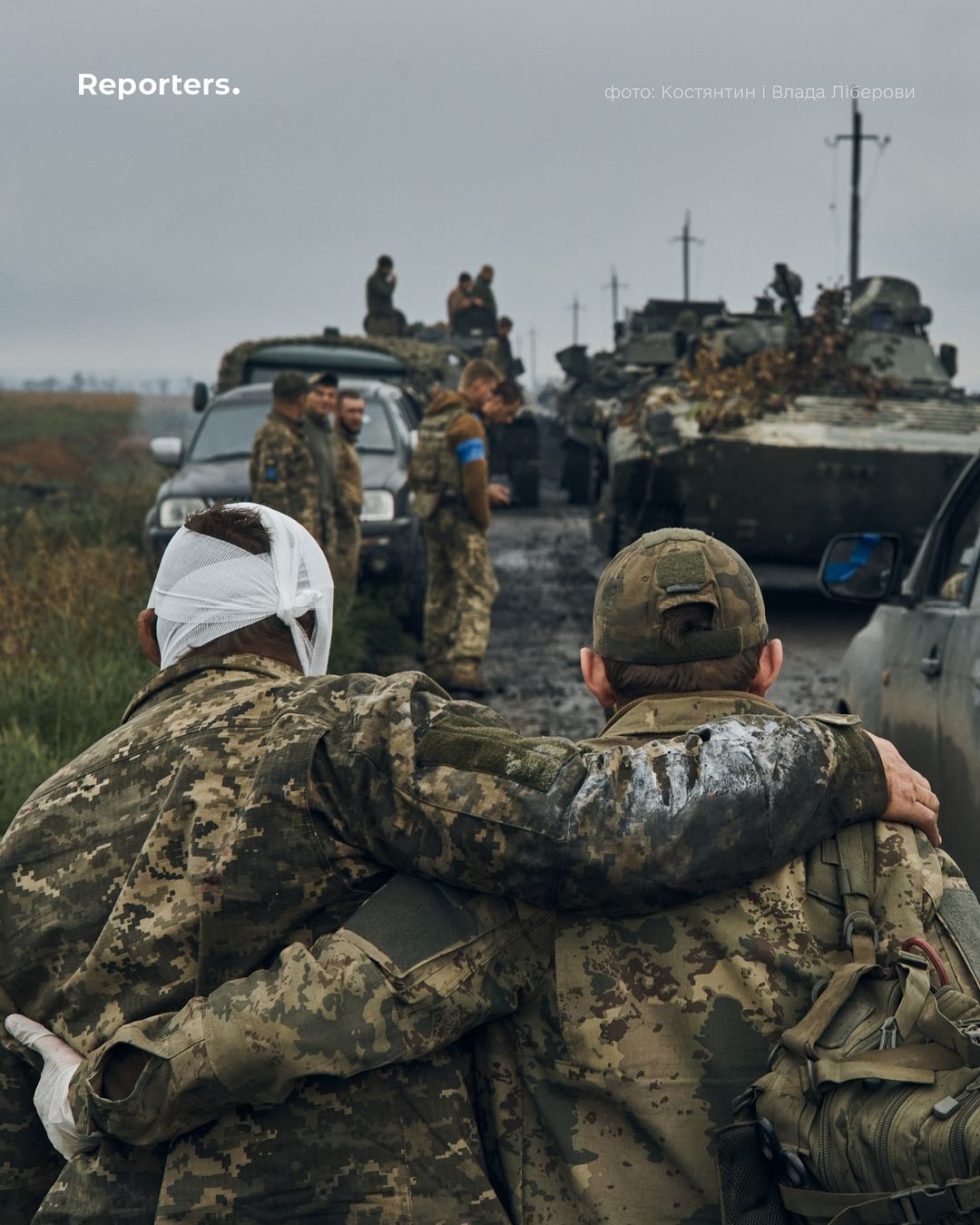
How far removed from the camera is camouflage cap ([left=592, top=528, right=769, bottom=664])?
88.3 inches

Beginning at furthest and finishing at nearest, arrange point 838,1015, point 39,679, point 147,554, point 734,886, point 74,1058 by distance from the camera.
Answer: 1. point 147,554
2. point 39,679
3. point 74,1058
4. point 734,886
5. point 838,1015

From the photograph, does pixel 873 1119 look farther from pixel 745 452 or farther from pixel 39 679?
pixel 745 452

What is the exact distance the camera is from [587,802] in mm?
2014

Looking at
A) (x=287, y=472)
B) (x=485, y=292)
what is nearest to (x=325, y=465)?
(x=287, y=472)

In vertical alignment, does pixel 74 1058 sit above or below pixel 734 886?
below

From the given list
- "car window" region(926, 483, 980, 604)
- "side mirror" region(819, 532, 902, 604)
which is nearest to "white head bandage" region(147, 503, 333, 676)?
"side mirror" region(819, 532, 902, 604)

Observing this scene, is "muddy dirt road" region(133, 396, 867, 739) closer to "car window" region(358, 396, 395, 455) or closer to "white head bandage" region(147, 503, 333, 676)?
"car window" region(358, 396, 395, 455)

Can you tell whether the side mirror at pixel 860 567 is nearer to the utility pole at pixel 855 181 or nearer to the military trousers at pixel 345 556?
the military trousers at pixel 345 556

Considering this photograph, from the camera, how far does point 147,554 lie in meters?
10.3

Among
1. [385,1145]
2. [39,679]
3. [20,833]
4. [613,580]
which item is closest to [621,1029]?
[385,1145]

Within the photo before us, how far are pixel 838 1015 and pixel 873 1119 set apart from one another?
17 cm

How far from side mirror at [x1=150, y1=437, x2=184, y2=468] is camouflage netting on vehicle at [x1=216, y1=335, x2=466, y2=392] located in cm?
445

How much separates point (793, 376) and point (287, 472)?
5.26 meters

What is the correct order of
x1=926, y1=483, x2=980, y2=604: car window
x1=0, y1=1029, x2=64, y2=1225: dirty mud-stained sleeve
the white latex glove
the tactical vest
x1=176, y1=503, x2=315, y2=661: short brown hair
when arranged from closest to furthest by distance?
the white latex glove < x1=0, y1=1029, x2=64, y2=1225: dirty mud-stained sleeve < x1=176, y1=503, x2=315, y2=661: short brown hair < x1=926, y1=483, x2=980, y2=604: car window < the tactical vest
